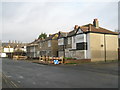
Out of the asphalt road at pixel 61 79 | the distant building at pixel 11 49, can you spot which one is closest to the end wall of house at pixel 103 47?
the asphalt road at pixel 61 79

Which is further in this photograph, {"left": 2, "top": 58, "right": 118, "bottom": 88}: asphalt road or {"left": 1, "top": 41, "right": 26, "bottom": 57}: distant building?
{"left": 1, "top": 41, "right": 26, "bottom": 57}: distant building

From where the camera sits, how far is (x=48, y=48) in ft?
161

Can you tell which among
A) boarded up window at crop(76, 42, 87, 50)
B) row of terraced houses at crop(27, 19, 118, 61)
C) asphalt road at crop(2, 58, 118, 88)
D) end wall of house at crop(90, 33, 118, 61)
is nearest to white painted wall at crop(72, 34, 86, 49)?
row of terraced houses at crop(27, 19, 118, 61)

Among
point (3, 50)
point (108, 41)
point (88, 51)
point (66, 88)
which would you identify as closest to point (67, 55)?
point (88, 51)

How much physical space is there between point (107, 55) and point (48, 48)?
21.3 metres

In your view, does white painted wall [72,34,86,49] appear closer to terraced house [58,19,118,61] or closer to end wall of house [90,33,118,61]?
terraced house [58,19,118,61]

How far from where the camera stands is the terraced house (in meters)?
32.1

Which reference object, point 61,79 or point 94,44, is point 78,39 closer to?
point 94,44

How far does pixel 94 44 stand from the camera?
32.4 metres

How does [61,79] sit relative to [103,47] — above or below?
below

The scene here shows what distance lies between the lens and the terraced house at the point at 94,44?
3212cm

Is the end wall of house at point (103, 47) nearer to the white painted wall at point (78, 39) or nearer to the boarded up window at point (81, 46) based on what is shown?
the boarded up window at point (81, 46)

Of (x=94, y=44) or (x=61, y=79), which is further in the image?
(x=94, y=44)

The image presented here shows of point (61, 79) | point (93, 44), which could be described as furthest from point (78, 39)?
point (61, 79)
